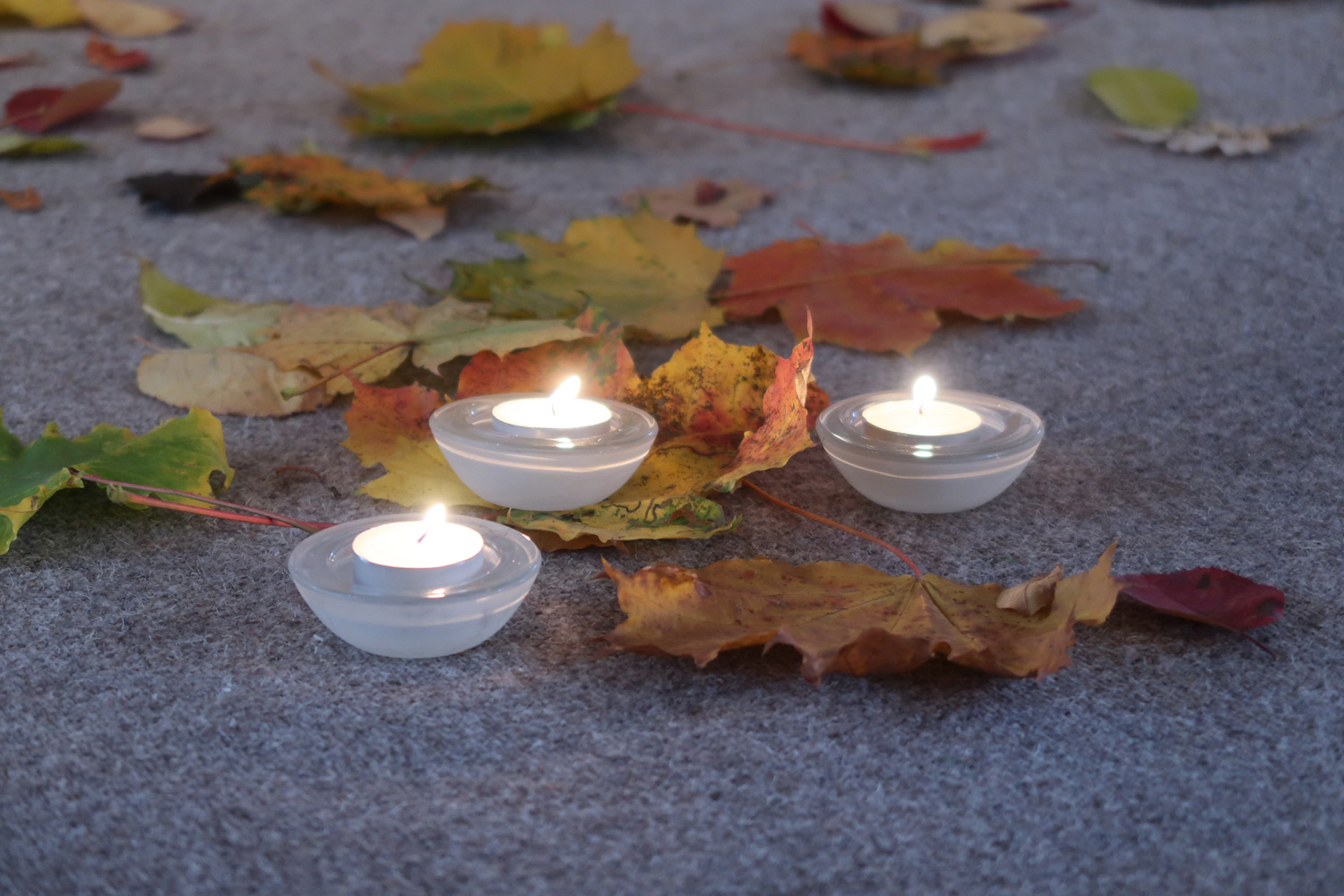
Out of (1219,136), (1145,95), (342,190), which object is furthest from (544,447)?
(1145,95)

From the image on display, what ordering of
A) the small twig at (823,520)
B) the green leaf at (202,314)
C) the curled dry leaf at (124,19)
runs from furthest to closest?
the curled dry leaf at (124,19)
the green leaf at (202,314)
the small twig at (823,520)

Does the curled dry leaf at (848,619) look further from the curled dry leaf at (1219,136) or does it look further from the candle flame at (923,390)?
the curled dry leaf at (1219,136)

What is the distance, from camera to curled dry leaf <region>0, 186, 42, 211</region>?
1326mm

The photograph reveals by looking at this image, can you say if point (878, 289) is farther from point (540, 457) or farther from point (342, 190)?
point (342, 190)

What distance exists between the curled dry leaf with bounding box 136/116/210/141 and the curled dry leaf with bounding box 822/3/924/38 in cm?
103

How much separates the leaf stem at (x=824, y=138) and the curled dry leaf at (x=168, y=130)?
63 cm

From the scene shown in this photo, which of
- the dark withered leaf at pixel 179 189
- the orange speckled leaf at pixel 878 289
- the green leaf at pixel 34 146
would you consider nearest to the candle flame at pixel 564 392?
the orange speckled leaf at pixel 878 289

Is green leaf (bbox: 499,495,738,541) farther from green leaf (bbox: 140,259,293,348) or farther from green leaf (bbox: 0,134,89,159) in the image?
green leaf (bbox: 0,134,89,159)

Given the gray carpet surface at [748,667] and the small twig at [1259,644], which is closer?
the gray carpet surface at [748,667]

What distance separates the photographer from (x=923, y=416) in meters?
0.76

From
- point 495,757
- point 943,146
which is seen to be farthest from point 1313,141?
point 495,757

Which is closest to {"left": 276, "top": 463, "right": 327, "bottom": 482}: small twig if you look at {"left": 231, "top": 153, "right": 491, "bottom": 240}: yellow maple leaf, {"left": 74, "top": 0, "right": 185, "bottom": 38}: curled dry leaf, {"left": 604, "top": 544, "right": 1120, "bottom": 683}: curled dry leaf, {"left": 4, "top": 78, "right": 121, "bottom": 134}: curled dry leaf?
{"left": 604, "top": 544, "right": 1120, "bottom": 683}: curled dry leaf

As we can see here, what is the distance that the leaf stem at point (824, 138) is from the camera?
160 cm

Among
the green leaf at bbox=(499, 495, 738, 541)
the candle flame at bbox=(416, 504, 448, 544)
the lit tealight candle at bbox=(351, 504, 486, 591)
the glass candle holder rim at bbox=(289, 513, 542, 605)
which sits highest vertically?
the candle flame at bbox=(416, 504, 448, 544)
